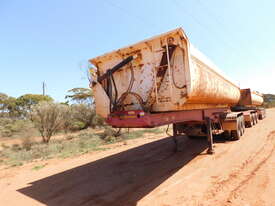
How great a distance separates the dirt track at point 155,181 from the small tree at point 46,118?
780 cm

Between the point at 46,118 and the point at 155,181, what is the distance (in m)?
12.4

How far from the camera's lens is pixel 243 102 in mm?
13836

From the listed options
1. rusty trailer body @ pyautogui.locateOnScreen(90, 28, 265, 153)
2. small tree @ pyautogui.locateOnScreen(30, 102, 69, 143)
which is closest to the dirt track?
rusty trailer body @ pyautogui.locateOnScreen(90, 28, 265, 153)

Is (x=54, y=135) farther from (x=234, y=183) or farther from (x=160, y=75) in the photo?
(x=234, y=183)

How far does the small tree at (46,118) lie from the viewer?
44.5 ft

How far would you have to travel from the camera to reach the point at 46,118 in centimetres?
1364

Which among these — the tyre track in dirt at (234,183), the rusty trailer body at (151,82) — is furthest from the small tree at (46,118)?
the tyre track in dirt at (234,183)

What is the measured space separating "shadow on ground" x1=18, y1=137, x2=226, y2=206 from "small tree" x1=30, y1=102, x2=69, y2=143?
9.25 metres

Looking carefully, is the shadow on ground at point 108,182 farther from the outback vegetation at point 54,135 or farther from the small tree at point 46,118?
the small tree at point 46,118

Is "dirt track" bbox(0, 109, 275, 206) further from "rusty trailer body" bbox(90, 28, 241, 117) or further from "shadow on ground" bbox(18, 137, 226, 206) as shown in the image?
"rusty trailer body" bbox(90, 28, 241, 117)

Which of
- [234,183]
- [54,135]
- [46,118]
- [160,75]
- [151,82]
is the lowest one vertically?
[54,135]

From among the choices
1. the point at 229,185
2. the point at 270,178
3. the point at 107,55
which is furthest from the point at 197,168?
the point at 107,55

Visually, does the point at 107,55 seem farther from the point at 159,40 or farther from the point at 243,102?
the point at 243,102

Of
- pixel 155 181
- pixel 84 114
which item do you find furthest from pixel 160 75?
pixel 84 114
